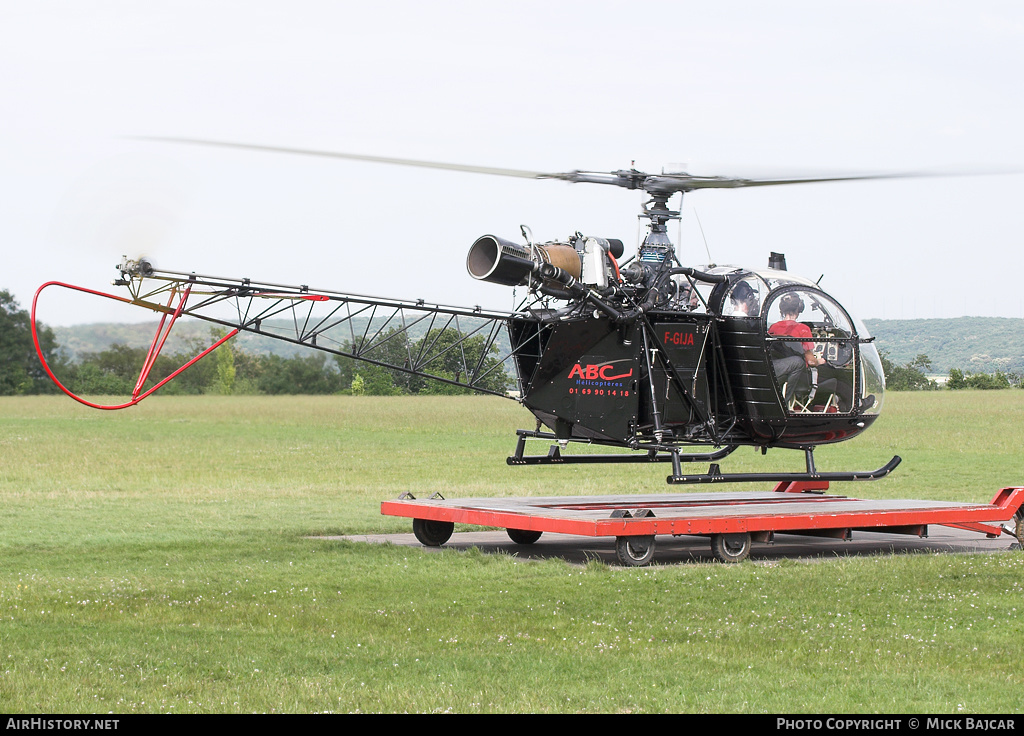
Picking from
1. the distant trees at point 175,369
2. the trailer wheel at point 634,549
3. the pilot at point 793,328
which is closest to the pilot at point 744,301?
the pilot at point 793,328

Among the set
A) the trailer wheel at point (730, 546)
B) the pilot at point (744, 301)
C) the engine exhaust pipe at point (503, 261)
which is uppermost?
the engine exhaust pipe at point (503, 261)

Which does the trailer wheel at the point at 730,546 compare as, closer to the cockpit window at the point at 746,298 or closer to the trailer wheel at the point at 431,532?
the cockpit window at the point at 746,298

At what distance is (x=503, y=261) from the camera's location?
13977 mm

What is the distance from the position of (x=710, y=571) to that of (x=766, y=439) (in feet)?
12.3

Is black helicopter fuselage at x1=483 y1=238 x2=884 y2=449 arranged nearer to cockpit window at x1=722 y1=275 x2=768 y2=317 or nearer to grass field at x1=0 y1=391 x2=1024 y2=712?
cockpit window at x1=722 y1=275 x2=768 y2=317

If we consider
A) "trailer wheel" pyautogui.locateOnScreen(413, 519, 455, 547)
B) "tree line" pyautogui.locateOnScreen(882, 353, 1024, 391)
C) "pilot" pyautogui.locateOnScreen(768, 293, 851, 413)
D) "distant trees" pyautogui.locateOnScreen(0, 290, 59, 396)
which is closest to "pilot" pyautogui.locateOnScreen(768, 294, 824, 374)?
"pilot" pyautogui.locateOnScreen(768, 293, 851, 413)

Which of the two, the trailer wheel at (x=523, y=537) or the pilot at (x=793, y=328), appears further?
the trailer wheel at (x=523, y=537)

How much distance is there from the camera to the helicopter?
50.1 feet

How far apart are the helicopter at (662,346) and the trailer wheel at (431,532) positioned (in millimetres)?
1495

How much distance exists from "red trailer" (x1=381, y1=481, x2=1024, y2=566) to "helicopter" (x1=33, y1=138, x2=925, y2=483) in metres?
0.65

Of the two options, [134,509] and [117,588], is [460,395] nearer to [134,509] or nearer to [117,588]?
[134,509]

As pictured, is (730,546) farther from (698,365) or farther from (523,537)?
(523,537)

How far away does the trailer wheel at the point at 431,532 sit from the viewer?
16016mm

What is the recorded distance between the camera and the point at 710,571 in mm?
13219
